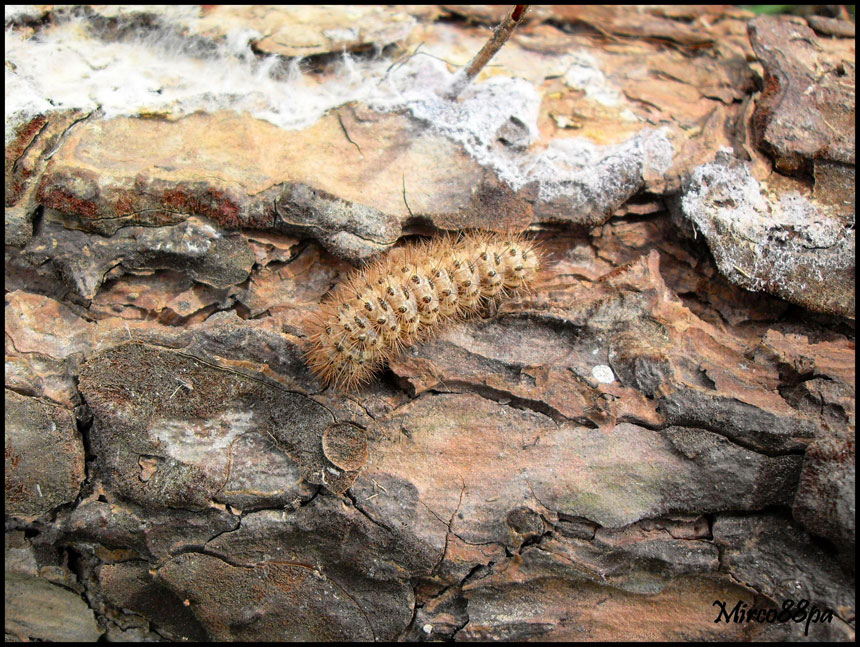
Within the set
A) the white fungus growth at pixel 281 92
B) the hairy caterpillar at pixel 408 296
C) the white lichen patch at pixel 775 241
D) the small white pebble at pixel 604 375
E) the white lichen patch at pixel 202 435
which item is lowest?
the white lichen patch at pixel 202 435

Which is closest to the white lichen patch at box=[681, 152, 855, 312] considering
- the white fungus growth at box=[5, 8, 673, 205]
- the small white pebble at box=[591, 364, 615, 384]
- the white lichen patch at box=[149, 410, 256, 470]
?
the white fungus growth at box=[5, 8, 673, 205]

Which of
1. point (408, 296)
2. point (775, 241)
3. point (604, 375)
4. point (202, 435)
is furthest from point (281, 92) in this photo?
point (775, 241)

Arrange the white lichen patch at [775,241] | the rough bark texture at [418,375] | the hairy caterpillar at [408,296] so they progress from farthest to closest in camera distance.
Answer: the white lichen patch at [775,241] < the hairy caterpillar at [408,296] < the rough bark texture at [418,375]

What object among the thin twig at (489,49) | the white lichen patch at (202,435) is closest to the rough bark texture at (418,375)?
the white lichen patch at (202,435)

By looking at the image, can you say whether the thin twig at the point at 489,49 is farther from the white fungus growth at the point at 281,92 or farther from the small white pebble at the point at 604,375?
the small white pebble at the point at 604,375

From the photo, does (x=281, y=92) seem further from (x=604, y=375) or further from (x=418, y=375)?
(x=604, y=375)
